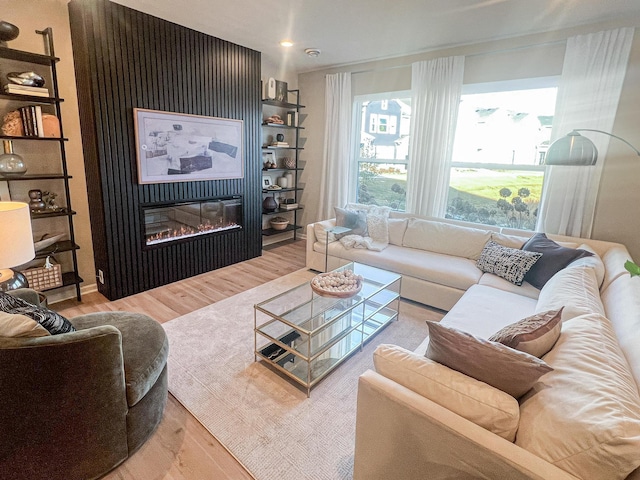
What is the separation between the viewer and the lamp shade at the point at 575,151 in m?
2.42

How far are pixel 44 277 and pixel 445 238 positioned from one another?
384 cm

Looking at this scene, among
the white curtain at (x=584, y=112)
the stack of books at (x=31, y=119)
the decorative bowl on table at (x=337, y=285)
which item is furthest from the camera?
the white curtain at (x=584, y=112)

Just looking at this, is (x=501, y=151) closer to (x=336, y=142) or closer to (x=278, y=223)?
(x=336, y=142)

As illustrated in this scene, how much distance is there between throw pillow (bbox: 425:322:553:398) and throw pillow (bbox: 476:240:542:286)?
1.94m

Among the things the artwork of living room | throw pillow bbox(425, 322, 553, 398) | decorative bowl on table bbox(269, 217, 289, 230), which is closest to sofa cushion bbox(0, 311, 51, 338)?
the artwork of living room

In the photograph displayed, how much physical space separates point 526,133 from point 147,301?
170 inches

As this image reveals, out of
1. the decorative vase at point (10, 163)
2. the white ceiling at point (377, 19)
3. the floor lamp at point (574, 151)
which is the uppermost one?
the white ceiling at point (377, 19)

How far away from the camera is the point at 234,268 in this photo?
431 cm

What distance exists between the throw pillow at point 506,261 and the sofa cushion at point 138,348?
2738mm

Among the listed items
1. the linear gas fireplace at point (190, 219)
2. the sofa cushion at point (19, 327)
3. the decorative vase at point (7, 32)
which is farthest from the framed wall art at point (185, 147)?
the sofa cushion at point (19, 327)

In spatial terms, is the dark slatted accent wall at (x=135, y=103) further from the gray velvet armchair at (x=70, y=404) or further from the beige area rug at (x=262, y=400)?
the gray velvet armchair at (x=70, y=404)

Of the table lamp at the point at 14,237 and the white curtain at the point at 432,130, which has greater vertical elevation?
the white curtain at the point at 432,130

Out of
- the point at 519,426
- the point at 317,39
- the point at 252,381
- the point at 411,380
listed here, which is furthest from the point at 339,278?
the point at 317,39

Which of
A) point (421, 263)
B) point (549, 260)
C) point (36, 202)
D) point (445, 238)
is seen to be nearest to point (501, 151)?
point (445, 238)
